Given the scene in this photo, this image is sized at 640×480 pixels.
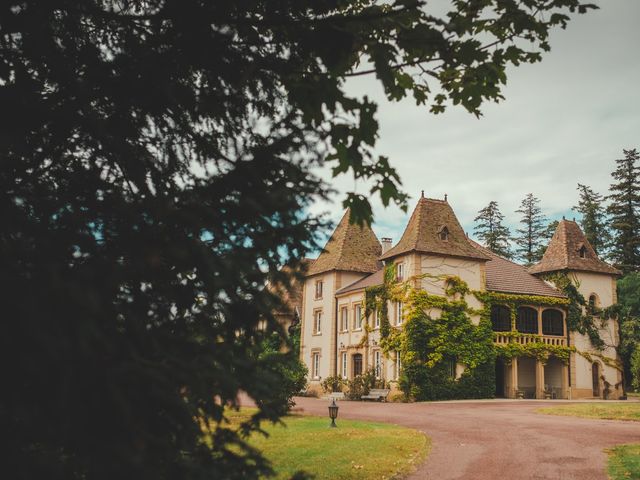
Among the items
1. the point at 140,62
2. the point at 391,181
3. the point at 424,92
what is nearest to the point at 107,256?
the point at 140,62

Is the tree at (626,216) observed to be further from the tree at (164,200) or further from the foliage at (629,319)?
the tree at (164,200)

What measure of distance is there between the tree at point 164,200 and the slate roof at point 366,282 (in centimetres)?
3276

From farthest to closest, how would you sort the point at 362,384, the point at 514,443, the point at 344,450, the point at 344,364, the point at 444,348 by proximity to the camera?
the point at 344,364 < the point at 362,384 < the point at 444,348 < the point at 514,443 < the point at 344,450

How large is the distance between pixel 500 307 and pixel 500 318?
0.68 meters

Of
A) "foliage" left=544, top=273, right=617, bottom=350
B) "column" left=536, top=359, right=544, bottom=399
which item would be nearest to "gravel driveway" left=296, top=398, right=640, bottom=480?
"column" left=536, top=359, right=544, bottom=399

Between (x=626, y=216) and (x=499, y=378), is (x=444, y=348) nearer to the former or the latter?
(x=499, y=378)

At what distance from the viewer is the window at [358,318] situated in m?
38.3

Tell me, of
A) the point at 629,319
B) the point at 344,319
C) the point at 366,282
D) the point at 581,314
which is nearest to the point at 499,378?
the point at 581,314

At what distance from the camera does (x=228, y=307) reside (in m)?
3.44

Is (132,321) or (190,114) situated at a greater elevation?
(190,114)

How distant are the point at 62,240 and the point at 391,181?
92.6 inches

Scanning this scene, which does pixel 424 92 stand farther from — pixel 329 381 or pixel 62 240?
pixel 329 381

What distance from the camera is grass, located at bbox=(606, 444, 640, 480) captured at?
9781 mm

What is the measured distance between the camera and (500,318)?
35.8 m
